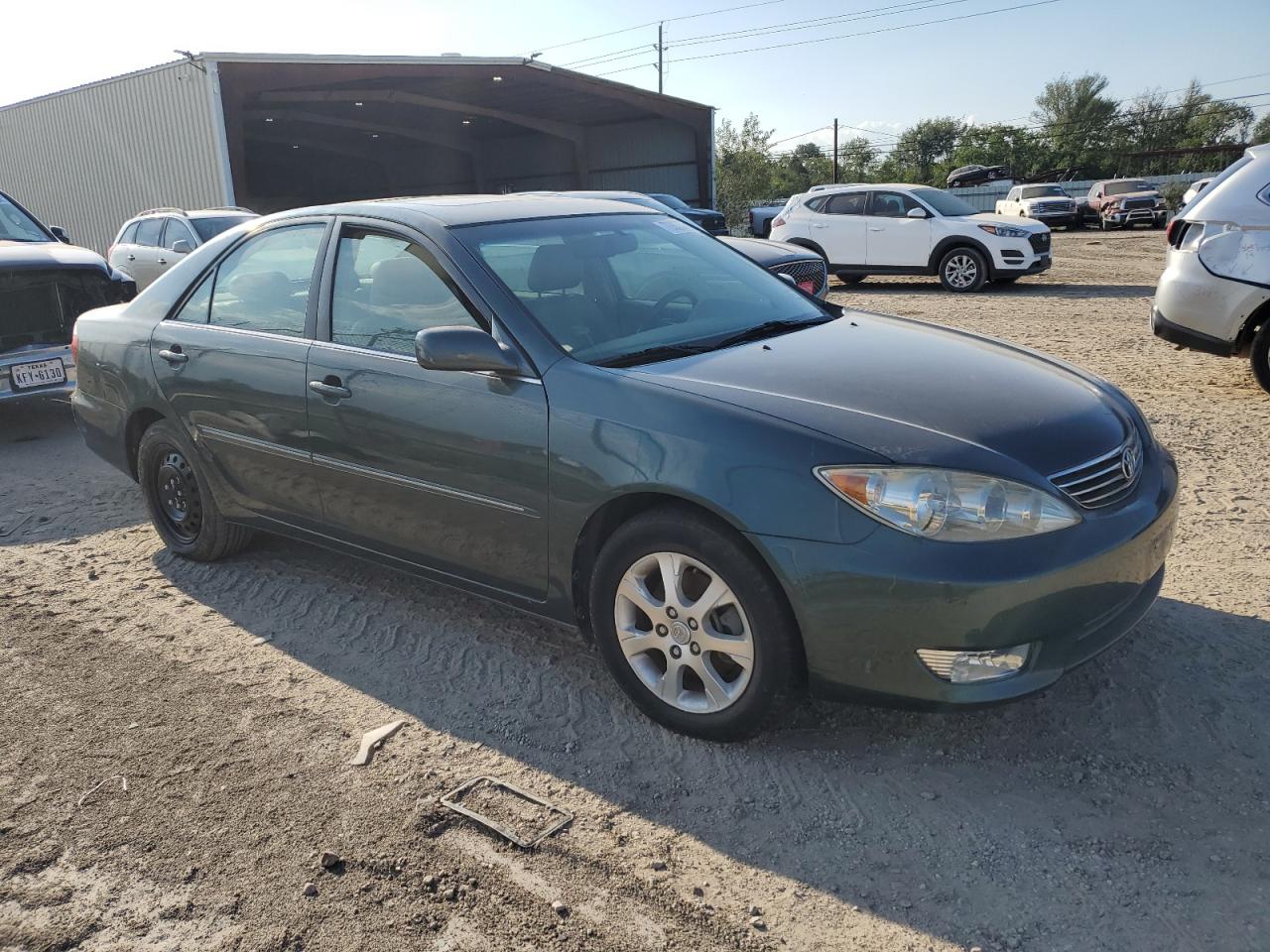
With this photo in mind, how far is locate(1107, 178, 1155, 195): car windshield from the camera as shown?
106 feet

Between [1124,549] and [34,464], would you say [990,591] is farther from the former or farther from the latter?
[34,464]

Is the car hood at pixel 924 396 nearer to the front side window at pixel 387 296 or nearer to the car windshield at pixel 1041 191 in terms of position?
the front side window at pixel 387 296

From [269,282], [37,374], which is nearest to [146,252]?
[37,374]

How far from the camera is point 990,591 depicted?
2604mm

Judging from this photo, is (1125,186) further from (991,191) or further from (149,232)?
(149,232)

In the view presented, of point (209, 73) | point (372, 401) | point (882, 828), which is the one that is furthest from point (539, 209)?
point (209, 73)

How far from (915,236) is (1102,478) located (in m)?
13.7

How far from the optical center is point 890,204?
52.8 feet

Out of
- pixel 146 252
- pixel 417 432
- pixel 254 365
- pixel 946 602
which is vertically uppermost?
pixel 146 252

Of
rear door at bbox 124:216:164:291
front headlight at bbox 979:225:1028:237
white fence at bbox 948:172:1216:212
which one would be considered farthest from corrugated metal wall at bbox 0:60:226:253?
white fence at bbox 948:172:1216:212

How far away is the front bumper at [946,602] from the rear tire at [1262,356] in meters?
5.13

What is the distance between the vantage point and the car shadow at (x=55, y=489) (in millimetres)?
5660

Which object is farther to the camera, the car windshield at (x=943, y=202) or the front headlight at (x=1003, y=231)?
the car windshield at (x=943, y=202)

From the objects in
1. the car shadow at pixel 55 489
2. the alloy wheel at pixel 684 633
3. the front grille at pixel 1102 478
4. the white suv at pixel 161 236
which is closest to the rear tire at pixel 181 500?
the car shadow at pixel 55 489
